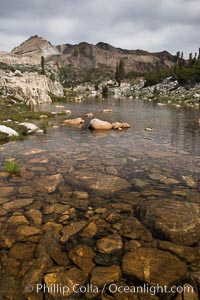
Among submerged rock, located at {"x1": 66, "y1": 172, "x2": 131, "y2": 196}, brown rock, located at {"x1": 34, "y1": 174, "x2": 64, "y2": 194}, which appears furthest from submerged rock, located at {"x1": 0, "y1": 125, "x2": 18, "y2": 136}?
submerged rock, located at {"x1": 66, "y1": 172, "x2": 131, "y2": 196}

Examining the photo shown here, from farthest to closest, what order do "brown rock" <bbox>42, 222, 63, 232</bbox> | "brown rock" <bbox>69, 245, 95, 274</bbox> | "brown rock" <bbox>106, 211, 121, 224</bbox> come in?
"brown rock" <bbox>106, 211, 121, 224</bbox> < "brown rock" <bbox>42, 222, 63, 232</bbox> < "brown rock" <bbox>69, 245, 95, 274</bbox>

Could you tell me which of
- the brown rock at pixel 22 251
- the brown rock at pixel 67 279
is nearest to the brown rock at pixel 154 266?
the brown rock at pixel 67 279

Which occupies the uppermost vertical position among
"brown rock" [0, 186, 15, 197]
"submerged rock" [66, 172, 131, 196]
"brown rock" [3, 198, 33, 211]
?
"submerged rock" [66, 172, 131, 196]

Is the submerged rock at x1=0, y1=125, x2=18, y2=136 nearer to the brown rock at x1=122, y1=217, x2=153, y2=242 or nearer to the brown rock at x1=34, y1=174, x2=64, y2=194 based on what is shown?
the brown rock at x1=34, y1=174, x2=64, y2=194

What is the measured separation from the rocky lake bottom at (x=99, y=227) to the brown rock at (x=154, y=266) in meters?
0.02

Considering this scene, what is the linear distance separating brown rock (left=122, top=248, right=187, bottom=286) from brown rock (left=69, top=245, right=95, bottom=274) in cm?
61

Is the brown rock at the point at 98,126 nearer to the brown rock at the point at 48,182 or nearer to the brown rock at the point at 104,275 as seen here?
the brown rock at the point at 48,182

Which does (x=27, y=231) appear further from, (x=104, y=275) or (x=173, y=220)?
(x=173, y=220)

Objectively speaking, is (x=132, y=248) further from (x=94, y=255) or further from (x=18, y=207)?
(x=18, y=207)

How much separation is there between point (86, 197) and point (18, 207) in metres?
1.88

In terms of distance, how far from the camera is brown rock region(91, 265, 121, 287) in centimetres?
374

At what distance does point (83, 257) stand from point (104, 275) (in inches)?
23.2

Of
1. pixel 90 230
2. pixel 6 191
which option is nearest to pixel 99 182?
pixel 90 230

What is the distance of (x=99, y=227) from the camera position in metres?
5.24
